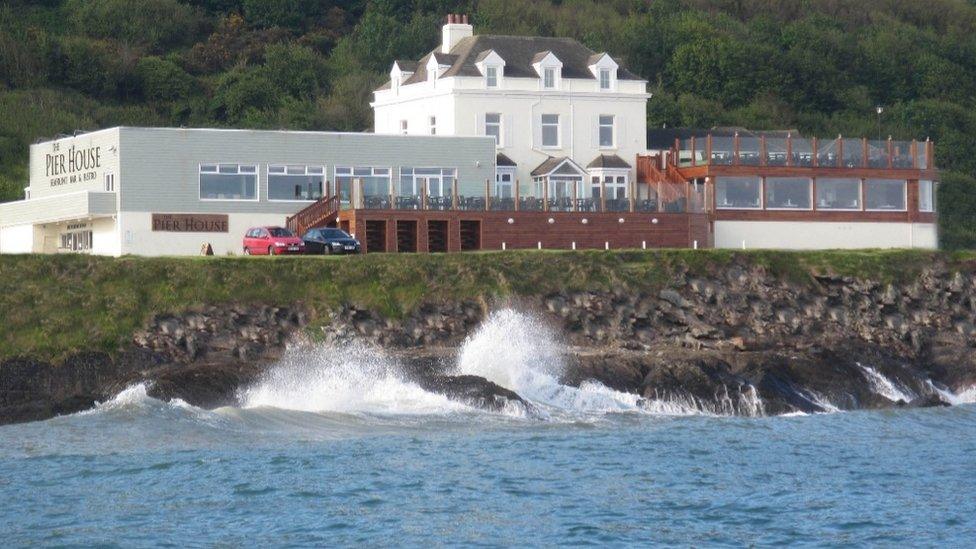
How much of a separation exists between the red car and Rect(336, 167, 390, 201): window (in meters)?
4.83

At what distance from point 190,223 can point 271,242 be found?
16.6 feet

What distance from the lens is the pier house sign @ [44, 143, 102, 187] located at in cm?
5825

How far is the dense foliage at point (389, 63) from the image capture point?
301 feet

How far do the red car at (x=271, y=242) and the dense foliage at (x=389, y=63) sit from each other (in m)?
27.4

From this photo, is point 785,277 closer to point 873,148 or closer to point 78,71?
point 873,148

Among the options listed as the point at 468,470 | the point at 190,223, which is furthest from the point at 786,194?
the point at 468,470

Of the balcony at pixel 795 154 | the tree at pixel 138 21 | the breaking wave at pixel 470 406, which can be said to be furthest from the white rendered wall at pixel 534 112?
the tree at pixel 138 21

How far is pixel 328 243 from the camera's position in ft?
170

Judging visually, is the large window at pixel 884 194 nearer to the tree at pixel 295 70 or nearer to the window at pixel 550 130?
the window at pixel 550 130

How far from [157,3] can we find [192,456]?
79.4m

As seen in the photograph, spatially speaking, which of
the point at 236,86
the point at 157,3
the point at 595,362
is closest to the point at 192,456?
the point at 595,362

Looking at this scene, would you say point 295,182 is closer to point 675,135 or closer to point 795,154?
point 675,135

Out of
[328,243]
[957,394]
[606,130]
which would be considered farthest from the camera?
[606,130]

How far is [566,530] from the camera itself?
25.7m
